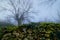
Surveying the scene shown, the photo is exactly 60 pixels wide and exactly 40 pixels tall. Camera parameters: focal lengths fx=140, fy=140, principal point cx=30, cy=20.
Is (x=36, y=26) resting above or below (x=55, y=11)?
below

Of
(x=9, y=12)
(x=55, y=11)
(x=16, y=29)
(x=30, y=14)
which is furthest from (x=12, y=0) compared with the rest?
(x=16, y=29)

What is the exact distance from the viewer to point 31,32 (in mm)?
2840

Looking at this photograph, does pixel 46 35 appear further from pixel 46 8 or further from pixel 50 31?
pixel 46 8

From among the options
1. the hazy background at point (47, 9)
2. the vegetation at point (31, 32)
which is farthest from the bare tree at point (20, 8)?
the vegetation at point (31, 32)

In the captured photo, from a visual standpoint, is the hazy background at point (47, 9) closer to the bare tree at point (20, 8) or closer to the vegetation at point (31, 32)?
the bare tree at point (20, 8)

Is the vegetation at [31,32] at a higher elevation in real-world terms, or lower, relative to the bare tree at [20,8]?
lower

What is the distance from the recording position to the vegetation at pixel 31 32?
2797 millimetres

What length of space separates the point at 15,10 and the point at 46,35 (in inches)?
145

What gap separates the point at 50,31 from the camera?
2.88 meters

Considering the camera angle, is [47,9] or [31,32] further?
[47,9]

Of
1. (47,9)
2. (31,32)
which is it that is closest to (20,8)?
(47,9)

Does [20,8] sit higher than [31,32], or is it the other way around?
[20,8]

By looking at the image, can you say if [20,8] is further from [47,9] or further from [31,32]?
[31,32]

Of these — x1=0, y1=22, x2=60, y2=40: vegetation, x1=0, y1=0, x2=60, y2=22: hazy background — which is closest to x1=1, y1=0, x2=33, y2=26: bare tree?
x1=0, y1=0, x2=60, y2=22: hazy background
